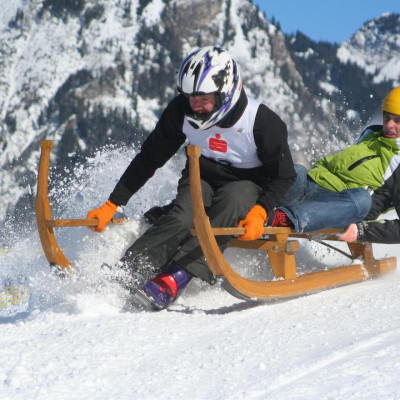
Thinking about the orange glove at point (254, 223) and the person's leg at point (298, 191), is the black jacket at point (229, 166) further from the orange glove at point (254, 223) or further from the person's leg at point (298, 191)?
the person's leg at point (298, 191)

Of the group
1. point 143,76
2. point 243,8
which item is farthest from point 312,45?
point 143,76

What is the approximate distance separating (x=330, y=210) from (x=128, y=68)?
478 ft

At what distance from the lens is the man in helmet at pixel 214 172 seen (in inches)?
→ 154

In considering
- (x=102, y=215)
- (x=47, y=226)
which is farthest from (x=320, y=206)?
(x=47, y=226)

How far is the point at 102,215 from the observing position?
4.22m

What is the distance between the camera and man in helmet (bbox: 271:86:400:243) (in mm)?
4562

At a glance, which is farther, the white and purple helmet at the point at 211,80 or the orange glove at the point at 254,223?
the white and purple helmet at the point at 211,80

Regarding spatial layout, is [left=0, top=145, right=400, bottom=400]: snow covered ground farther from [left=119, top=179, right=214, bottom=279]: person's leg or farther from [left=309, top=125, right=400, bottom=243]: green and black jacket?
[left=309, top=125, right=400, bottom=243]: green and black jacket

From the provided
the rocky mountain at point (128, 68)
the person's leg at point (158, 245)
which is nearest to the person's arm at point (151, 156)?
the person's leg at point (158, 245)

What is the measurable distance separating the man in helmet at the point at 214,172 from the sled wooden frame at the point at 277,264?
231mm

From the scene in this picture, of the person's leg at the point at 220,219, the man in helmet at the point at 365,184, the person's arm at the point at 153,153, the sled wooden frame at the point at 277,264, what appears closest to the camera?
the sled wooden frame at the point at 277,264

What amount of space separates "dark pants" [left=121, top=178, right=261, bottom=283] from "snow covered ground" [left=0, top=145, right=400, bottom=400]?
24cm

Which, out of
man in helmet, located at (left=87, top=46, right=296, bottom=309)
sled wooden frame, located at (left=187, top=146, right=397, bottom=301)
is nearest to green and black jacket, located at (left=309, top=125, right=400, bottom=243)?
sled wooden frame, located at (left=187, top=146, right=397, bottom=301)

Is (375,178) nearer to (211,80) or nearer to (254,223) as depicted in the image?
(254,223)
